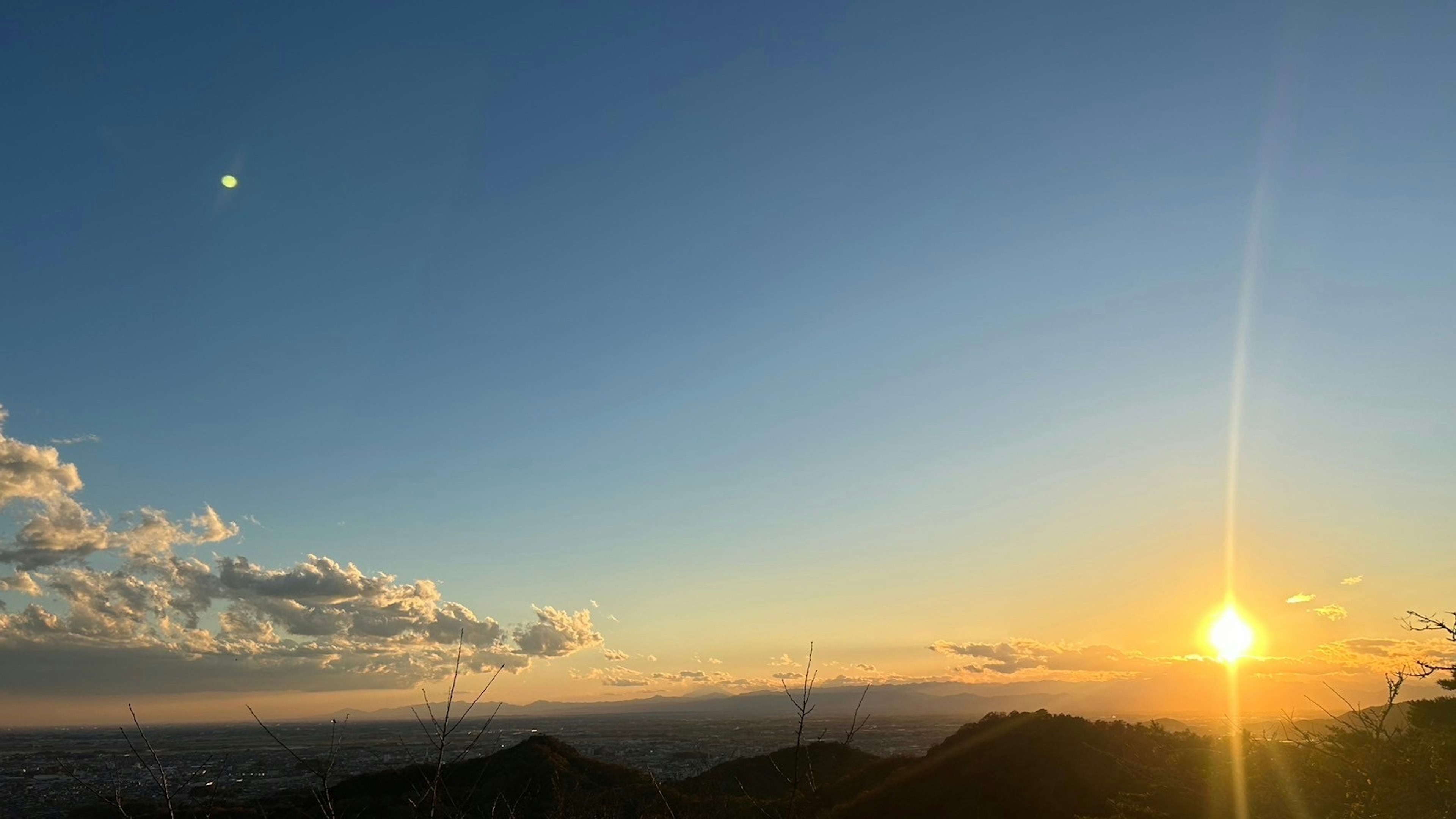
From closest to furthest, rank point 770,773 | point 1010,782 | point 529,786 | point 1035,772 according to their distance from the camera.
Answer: point 1010,782 → point 1035,772 → point 529,786 → point 770,773

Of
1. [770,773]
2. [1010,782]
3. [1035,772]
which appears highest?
[1035,772]

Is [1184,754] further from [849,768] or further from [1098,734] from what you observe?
[849,768]

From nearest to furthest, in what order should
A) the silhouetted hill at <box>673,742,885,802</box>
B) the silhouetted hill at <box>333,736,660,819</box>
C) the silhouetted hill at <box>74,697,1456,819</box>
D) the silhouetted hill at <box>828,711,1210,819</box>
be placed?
the silhouetted hill at <box>74,697,1456,819</box> → the silhouetted hill at <box>828,711,1210,819</box> → the silhouetted hill at <box>333,736,660,819</box> → the silhouetted hill at <box>673,742,885,802</box>

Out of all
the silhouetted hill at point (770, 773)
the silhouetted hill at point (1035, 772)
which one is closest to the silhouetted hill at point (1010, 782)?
the silhouetted hill at point (1035, 772)

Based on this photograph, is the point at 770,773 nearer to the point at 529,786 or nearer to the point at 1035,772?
the point at 529,786

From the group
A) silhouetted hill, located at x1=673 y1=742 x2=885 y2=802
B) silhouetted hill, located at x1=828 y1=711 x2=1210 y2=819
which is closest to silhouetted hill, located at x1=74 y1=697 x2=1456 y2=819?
silhouetted hill, located at x1=828 y1=711 x2=1210 y2=819

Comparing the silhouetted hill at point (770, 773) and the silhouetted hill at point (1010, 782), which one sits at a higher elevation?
the silhouetted hill at point (1010, 782)

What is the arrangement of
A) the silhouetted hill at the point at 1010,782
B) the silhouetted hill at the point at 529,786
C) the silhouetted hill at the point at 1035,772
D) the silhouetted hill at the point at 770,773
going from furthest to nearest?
the silhouetted hill at the point at 770,773, the silhouetted hill at the point at 529,786, the silhouetted hill at the point at 1035,772, the silhouetted hill at the point at 1010,782

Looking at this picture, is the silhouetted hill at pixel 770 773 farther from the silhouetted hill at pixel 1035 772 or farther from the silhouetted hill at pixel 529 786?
the silhouetted hill at pixel 1035 772

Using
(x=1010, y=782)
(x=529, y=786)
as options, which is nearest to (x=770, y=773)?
(x=529, y=786)

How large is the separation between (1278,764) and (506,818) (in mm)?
32568

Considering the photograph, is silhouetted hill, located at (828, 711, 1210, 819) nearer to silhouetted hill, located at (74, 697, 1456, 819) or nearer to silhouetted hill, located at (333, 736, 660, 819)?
silhouetted hill, located at (74, 697, 1456, 819)

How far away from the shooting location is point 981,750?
134ft

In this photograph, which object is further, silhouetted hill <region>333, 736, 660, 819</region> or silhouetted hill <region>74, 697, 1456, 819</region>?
silhouetted hill <region>333, 736, 660, 819</region>
